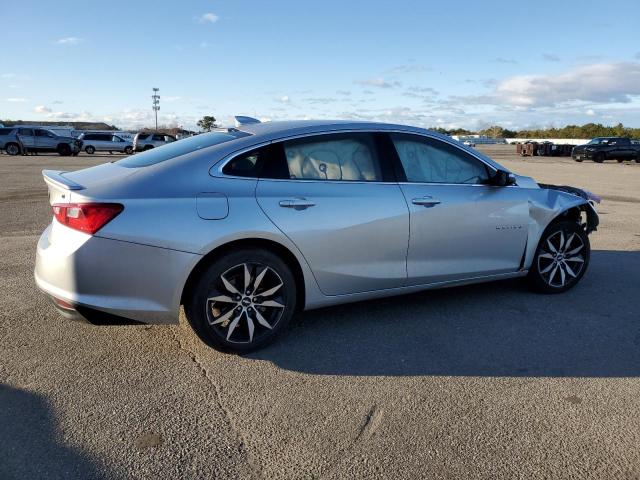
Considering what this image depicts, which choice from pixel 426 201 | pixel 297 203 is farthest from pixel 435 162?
pixel 297 203

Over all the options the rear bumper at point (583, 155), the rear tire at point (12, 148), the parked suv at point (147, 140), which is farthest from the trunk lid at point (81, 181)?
the rear bumper at point (583, 155)

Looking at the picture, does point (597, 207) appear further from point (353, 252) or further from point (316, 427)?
point (316, 427)

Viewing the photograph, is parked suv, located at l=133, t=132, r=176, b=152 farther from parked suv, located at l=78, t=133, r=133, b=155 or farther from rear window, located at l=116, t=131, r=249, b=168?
rear window, located at l=116, t=131, r=249, b=168

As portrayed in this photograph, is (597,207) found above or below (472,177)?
below

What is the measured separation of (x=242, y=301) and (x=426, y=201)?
1.69 metres

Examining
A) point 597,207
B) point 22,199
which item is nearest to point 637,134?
Result: point 597,207

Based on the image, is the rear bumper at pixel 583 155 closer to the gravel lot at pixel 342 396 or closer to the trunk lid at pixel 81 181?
the gravel lot at pixel 342 396

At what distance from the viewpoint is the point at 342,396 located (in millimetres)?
3135

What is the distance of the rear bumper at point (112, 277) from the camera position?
3.24 meters

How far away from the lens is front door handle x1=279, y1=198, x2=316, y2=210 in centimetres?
368

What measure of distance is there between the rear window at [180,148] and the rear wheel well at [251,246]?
2.68ft

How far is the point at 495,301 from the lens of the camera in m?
4.86

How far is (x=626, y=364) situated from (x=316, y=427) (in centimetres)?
229

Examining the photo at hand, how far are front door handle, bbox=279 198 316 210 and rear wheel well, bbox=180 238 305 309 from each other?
0.28m
